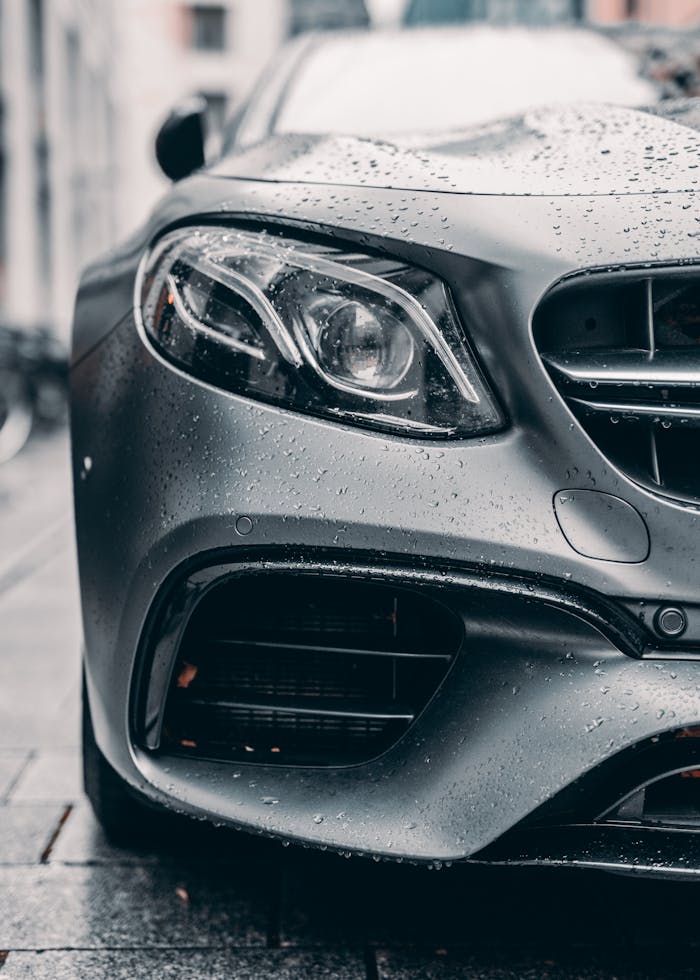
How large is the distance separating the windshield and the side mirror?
241 mm

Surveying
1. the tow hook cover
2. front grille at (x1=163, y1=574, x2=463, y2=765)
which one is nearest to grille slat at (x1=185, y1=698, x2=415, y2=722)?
front grille at (x1=163, y1=574, x2=463, y2=765)

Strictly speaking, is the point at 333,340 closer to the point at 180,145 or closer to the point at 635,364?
the point at 635,364

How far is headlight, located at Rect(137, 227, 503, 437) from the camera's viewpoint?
59.9 inches

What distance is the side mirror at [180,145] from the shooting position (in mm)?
2271

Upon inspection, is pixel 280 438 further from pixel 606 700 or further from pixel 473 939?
pixel 473 939

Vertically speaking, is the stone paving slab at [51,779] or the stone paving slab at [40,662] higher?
the stone paving slab at [51,779]

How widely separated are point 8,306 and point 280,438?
60.8 feet

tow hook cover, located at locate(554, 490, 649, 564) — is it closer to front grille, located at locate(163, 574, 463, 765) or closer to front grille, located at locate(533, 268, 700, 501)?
front grille, located at locate(533, 268, 700, 501)

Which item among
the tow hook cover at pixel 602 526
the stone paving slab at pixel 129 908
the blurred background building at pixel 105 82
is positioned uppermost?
the tow hook cover at pixel 602 526

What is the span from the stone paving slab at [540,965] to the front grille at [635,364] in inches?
28.5

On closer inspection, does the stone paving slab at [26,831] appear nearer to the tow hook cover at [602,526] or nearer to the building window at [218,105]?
the tow hook cover at [602,526]

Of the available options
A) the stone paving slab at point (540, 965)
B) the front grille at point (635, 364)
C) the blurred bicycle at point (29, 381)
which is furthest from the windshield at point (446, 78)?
the blurred bicycle at point (29, 381)

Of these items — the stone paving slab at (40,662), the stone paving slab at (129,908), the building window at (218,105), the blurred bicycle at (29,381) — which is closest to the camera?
the stone paving slab at (129,908)

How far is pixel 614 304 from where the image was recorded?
59.4 inches
